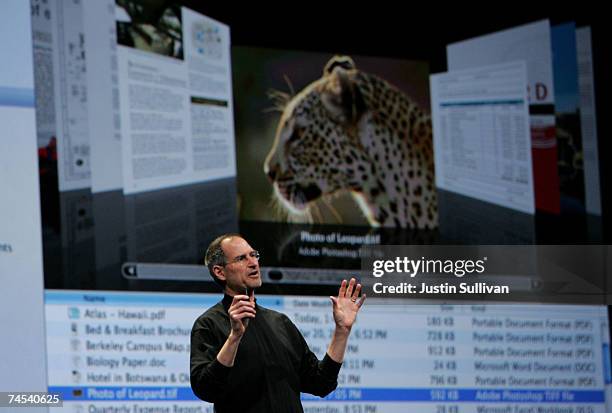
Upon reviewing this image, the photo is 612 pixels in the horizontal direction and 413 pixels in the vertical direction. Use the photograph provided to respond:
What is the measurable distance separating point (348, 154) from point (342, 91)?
0.65ft

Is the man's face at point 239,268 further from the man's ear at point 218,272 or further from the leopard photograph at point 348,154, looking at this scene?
the leopard photograph at point 348,154

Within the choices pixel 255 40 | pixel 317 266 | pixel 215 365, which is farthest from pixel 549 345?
pixel 215 365

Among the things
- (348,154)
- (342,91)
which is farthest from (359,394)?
(342,91)

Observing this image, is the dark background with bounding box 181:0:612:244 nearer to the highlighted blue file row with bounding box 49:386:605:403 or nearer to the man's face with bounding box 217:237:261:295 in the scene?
the highlighted blue file row with bounding box 49:386:605:403

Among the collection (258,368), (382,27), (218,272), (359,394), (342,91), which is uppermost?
(382,27)

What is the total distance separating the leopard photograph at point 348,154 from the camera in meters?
2.96

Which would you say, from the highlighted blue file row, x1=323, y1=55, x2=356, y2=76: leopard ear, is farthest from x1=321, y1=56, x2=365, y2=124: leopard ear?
the highlighted blue file row

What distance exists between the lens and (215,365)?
5.53 ft

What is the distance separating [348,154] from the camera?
298 cm

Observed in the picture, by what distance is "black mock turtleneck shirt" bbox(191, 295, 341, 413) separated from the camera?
5.84 feet

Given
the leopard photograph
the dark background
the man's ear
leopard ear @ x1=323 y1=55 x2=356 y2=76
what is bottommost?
the man's ear

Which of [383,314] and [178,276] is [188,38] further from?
[383,314]

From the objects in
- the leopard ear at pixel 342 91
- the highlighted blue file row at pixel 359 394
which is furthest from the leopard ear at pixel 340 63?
the highlighted blue file row at pixel 359 394

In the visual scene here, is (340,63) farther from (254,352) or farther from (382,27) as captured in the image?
(254,352)
